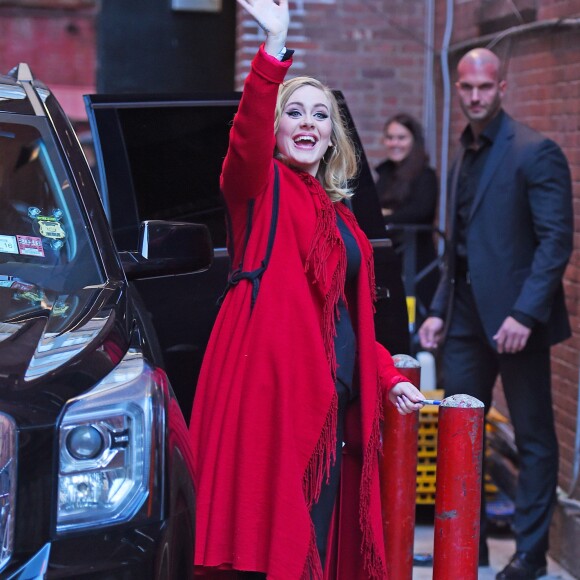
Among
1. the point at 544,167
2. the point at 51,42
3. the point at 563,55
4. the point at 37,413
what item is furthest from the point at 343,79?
the point at 37,413

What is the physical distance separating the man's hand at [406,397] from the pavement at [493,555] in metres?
1.56

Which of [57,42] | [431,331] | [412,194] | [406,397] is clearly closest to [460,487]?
[406,397]

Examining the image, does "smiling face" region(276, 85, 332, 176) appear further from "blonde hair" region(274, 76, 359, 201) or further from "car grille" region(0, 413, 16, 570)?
"car grille" region(0, 413, 16, 570)

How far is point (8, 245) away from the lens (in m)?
3.21

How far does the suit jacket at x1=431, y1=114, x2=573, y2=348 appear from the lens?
15.8 ft

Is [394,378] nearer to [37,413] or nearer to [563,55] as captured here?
[37,413]

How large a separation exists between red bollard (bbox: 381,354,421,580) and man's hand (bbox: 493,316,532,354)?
119 cm

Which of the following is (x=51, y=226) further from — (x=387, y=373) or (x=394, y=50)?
(x=394, y=50)

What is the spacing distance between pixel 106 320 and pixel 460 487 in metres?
1.20

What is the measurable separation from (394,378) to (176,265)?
0.72 meters

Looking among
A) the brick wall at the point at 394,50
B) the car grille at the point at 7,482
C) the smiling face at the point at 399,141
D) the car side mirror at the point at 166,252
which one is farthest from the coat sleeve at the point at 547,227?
the car grille at the point at 7,482

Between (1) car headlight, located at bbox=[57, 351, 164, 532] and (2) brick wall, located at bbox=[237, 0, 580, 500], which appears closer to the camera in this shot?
(1) car headlight, located at bbox=[57, 351, 164, 532]

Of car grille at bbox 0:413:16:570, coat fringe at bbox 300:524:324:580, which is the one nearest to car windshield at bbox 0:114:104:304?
car grille at bbox 0:413:16:570

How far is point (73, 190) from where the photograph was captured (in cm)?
335
